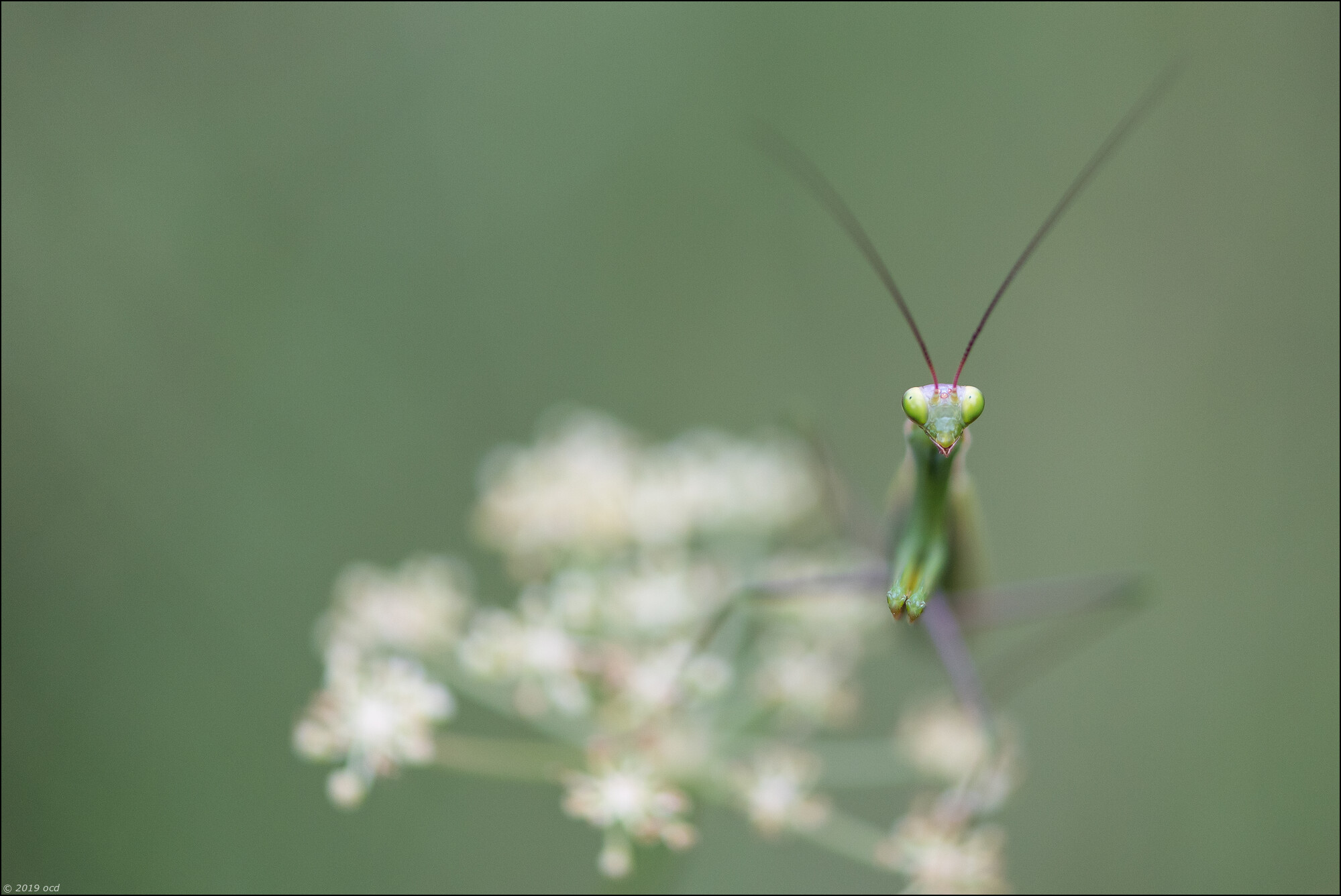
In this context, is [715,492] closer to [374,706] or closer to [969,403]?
[969,403]

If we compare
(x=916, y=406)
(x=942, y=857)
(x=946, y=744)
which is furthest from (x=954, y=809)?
(x=916, y=406)

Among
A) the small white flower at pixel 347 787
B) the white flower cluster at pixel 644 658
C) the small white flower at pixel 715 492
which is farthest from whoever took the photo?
the small white flower at pixel 715 492

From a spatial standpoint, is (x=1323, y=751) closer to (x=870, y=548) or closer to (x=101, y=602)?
(x=870, y=548)

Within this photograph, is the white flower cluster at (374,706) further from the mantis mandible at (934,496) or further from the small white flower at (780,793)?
the mantis mandible at (934,496)

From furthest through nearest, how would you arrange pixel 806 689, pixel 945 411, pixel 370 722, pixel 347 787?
pixel 806 689 → pixel 945 411 → pixel 370 722 → pixel 347 787

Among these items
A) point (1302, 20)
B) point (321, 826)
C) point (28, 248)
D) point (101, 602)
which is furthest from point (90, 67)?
point (1302, 20)

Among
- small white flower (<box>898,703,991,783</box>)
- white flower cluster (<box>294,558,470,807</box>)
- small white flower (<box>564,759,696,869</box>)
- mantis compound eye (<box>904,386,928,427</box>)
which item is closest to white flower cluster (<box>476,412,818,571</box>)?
white flower cluster (<box>294,558,470,807</box>)

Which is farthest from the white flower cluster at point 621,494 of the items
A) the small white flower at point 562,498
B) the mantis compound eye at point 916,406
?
the mantis compound eye at point 916,406

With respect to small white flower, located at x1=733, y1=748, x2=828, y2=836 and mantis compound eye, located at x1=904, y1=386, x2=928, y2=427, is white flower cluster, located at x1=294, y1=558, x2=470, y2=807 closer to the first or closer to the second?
small white flower, located at x1=733, y1=748, x2=828, y2=836
